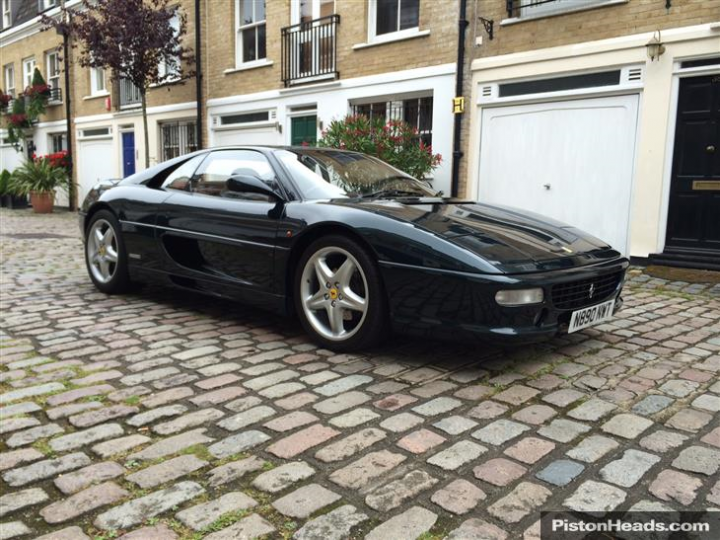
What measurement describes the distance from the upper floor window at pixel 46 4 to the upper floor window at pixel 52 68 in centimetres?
160

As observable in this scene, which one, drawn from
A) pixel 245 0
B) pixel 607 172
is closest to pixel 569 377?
pixel 607 172

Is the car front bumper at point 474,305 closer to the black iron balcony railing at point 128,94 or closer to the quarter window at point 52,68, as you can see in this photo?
the black iron balcony railing at point 128,94

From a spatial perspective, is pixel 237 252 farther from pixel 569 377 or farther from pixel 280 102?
pixel 280 102

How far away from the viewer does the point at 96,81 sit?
2019cm

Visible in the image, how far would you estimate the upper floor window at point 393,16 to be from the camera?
11.3 meters

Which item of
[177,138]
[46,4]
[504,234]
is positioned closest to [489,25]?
[504,234]

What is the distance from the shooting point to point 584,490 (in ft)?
7.32

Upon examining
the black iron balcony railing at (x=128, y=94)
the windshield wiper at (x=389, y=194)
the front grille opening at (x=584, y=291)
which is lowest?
the front grille opening at (x=584, y=291)

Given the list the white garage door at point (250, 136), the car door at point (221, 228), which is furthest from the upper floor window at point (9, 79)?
the car door at point (221, 228)

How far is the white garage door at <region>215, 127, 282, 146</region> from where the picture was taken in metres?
14.3

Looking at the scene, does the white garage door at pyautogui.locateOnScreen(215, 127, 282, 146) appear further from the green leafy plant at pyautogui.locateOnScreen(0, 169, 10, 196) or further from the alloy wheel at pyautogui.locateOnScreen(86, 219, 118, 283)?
the green leafy plant at pyautogui.locateOnScreen(0, 169, 10, 196)

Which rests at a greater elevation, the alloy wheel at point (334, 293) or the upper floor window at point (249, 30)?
the upper floor window at point (249, 30)

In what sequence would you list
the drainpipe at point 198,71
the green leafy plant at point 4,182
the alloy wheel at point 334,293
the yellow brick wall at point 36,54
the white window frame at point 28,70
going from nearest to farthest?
1. the alloy wheel at point 334,293
2. the drainpipe at point 198,71
3. the green leafy plant at point 4,182
4. the yellow brick wall at point 36,54
5. the white window frame at point 28,70

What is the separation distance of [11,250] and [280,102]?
262 inches
